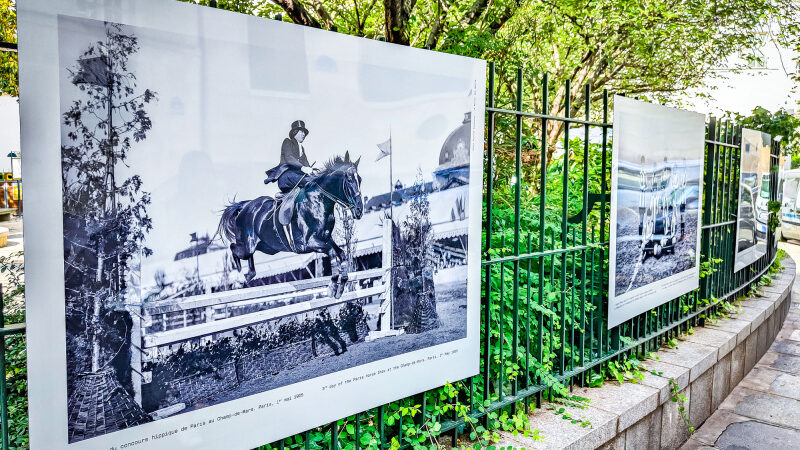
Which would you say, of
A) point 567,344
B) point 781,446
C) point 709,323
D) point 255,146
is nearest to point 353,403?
point 255,146

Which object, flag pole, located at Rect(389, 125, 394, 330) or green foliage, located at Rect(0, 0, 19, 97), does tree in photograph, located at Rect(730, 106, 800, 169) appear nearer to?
flag pole, located at Rect(389, 125, 394, 330)

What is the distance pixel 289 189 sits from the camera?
7.54 ft

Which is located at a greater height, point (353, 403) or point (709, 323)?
point (353, 403)

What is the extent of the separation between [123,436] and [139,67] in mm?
1230

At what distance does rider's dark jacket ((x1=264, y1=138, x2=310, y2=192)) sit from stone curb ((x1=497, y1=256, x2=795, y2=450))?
1919 millimetres

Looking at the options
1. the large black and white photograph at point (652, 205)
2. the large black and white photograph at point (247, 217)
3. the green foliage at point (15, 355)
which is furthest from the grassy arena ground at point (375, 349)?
the large black and white photograph at point (652, 205)

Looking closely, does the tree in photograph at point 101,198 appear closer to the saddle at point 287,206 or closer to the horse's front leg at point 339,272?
the saddle at point 287,206

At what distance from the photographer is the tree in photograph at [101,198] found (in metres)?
1.80

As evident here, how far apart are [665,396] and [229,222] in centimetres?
362

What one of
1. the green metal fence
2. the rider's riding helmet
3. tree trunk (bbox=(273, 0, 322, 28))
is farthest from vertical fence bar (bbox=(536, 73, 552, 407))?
tree trunk (bbox=(273, 0, 322, 28))

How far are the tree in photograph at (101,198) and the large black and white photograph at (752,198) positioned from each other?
6.87 metres

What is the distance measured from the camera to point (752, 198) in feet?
24.2

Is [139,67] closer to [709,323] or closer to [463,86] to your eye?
[463,86]

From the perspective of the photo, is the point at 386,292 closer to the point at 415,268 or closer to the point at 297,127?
the point at 415,268
